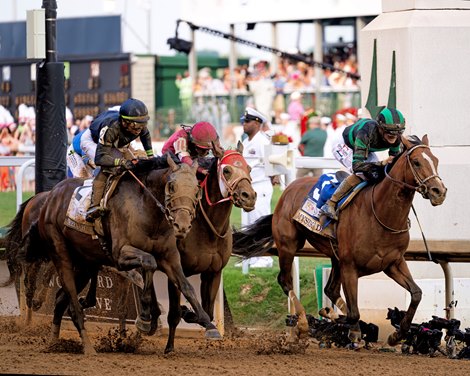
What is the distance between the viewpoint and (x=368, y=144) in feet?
33.7

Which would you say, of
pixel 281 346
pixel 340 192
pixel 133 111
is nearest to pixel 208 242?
pixel 281 346

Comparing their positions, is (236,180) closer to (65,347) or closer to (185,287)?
(185,287)

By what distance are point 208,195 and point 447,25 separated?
10.8ft

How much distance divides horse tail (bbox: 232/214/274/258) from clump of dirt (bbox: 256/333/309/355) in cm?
120

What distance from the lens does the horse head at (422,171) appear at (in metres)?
9.44

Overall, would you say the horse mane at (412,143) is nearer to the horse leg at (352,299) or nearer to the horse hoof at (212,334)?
the horse leg at (352,299)

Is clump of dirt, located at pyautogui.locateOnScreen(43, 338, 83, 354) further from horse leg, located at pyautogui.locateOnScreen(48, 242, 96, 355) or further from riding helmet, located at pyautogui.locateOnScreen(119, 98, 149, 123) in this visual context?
riding helmet, located at pyautogui.locateOnScreen(119, 98, 149, 123)

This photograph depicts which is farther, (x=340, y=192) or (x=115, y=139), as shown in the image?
(x=340, y=192)

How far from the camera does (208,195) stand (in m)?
9.83

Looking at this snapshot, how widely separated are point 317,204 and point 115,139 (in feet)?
6.05

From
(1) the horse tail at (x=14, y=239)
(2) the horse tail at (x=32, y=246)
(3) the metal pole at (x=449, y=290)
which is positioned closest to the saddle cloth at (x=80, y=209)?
(2) the horse tail at (x=32, y=246)

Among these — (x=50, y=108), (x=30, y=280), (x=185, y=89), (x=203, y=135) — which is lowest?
(x=30, y=280)

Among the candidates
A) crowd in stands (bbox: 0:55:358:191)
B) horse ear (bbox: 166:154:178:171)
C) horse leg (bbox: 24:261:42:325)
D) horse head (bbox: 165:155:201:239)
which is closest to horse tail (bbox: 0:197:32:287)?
horse leg (bbox: 24:261:42:325)

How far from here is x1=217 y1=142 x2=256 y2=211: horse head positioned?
927cm
